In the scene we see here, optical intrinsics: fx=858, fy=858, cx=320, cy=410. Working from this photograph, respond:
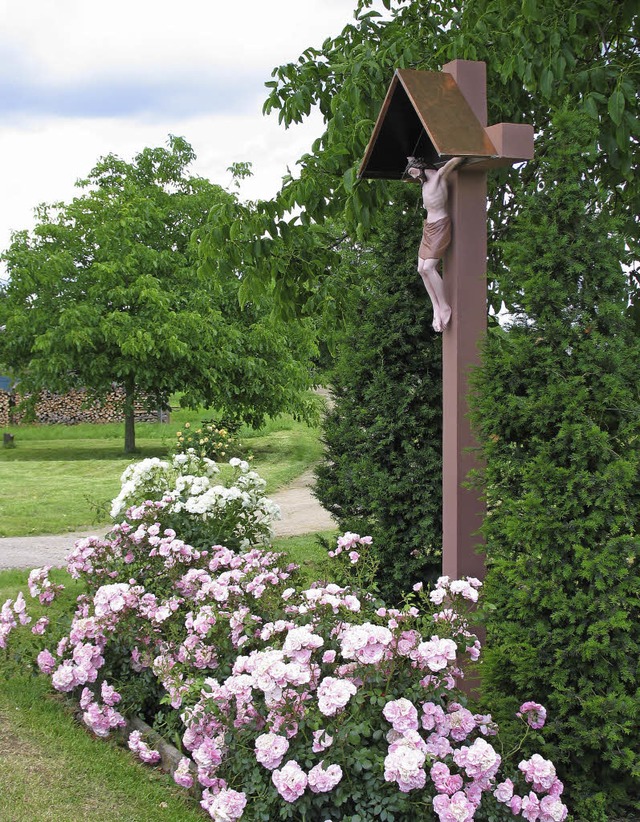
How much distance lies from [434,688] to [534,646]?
0.54 metres

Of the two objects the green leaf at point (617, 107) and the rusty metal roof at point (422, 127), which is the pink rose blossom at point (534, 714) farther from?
the green leaf at point (617, 107)

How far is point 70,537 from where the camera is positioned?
418 inches

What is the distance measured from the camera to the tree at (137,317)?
60.4 feet

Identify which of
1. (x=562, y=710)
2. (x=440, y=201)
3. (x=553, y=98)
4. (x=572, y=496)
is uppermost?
(x=553, y=98)

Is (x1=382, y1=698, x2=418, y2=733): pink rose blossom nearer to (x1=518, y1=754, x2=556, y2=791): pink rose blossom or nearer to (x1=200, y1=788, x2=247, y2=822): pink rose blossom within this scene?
(x1=518, y1=754, x2=556, y2=791): pink rose blossom

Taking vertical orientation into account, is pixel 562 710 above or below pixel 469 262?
below

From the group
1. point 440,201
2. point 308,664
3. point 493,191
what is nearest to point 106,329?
point 493,191

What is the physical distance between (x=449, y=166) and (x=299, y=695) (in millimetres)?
2673

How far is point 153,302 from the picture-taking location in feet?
60.7

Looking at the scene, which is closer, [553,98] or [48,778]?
[48,778]

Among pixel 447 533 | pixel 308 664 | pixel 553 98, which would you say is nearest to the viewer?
pixel 308 664

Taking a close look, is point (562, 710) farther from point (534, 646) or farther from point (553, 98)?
point (553, 98)

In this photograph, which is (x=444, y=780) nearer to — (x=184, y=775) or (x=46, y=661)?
(x=184, y=775)

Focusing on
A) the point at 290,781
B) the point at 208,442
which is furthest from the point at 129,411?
the point at 290,781
